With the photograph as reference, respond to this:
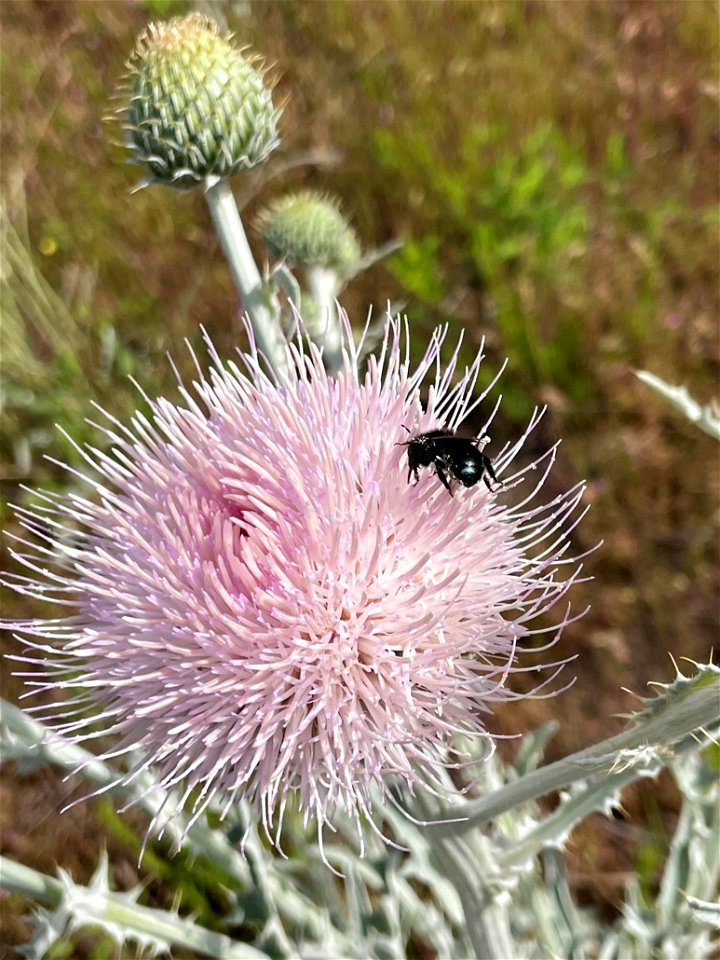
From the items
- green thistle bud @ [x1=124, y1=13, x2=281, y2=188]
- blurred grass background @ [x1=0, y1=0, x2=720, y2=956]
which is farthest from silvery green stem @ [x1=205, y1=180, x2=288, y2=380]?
blurred grass background @ [x1=0, y1=0, x2=720, y2=956]

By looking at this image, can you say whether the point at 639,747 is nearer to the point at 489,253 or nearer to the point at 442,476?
the point at 442,476

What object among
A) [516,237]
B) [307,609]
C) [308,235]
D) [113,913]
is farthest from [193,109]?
[516,237]

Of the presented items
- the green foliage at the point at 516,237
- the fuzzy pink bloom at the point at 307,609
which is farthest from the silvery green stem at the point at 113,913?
the green foliage at the point at 516,237

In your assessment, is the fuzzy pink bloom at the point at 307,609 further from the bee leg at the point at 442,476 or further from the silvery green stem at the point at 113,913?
the silvery green stem at the point at 113,913

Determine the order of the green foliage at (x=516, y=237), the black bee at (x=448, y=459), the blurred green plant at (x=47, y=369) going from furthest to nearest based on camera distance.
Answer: the blurred green plant at (x=47, y=369) < the green foliage at (x=516, y=237) < the black bee at (x=448, y=459)

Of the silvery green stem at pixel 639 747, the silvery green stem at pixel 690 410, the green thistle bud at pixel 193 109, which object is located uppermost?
the green thistle bud at pixel 193 109

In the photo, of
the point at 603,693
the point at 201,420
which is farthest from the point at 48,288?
the point at 603,693
